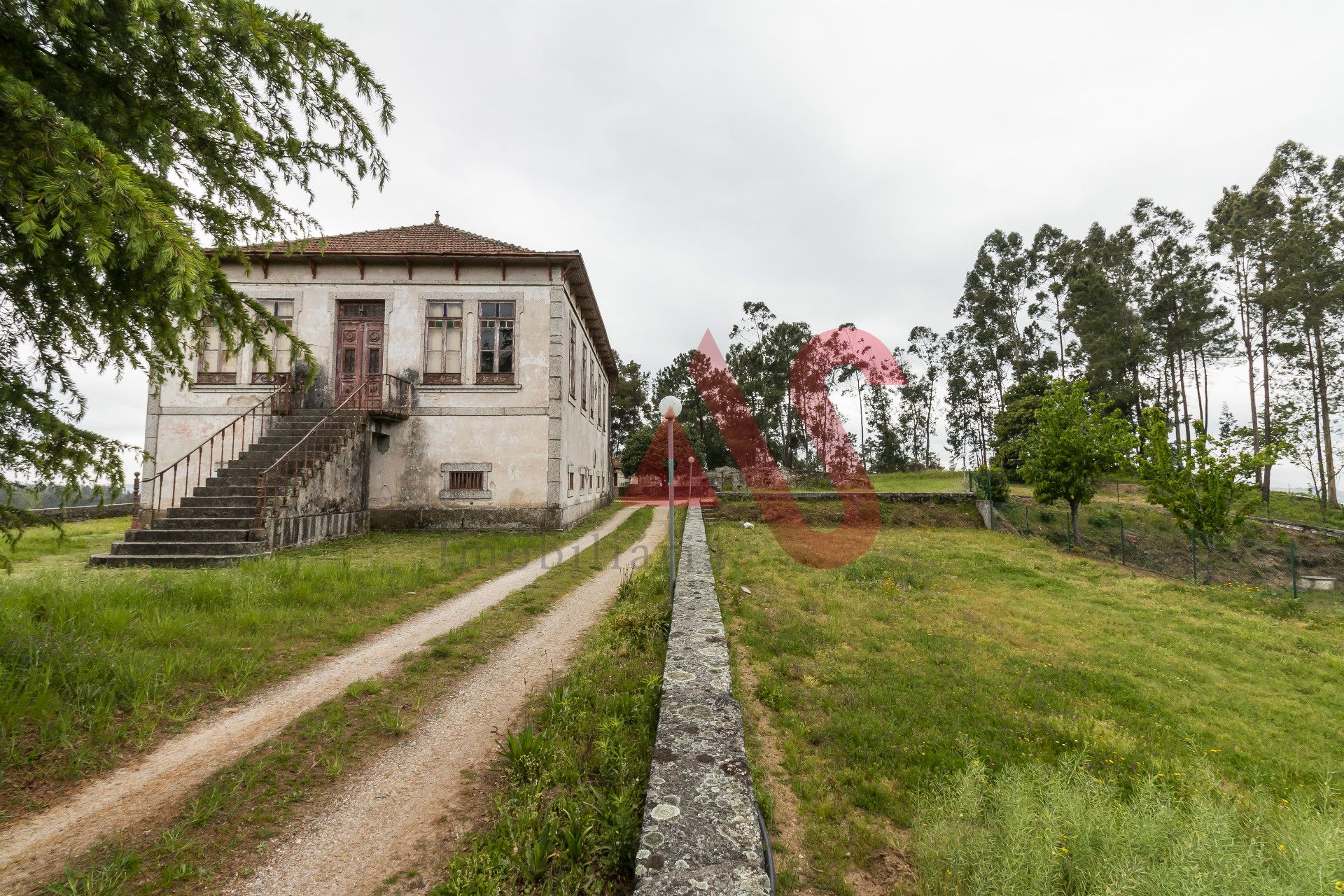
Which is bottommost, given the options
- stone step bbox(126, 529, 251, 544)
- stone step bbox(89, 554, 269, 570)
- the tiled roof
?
stone step bbox(89, 554, 269, 570)

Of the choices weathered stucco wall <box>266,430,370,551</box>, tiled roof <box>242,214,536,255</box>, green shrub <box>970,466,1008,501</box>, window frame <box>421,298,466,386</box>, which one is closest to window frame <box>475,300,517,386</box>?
window frame <box>421,298,466,386</box>

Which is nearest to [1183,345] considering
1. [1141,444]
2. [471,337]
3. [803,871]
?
[1141,444]

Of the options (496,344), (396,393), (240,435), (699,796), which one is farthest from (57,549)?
(699,796)

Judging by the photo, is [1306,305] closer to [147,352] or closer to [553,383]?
[553,383]

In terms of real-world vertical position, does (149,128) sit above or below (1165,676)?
above

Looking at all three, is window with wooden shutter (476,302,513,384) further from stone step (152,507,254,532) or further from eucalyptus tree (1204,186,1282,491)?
eucalyptus tree (1204,186,1282,491)

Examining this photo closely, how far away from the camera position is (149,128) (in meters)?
3.85

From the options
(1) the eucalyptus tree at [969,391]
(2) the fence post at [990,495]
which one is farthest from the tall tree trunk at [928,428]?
(2) the fence post at [990,495]

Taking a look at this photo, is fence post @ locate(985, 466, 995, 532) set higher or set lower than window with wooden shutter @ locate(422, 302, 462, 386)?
lower

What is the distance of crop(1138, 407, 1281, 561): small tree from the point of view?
14.1 meters

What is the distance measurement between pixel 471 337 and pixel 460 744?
14.9 meters

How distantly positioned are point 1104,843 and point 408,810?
3.70 m

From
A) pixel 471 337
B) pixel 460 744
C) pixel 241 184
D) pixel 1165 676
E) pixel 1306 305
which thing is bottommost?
pixel 1165 676

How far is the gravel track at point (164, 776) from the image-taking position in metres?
2.70
